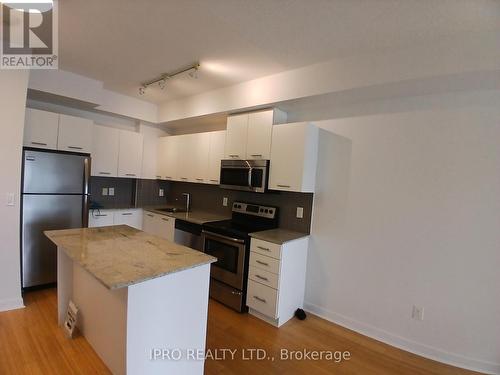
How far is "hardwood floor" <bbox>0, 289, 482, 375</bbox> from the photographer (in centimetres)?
181

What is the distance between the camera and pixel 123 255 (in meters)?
1.63

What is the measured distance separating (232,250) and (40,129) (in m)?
2.72

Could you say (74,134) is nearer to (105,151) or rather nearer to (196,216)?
(105,151)

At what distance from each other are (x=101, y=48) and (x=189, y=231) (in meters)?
2.27

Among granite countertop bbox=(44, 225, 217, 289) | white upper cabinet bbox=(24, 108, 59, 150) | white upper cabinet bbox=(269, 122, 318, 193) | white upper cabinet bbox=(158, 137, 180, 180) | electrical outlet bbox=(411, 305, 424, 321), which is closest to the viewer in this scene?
granite countertop bbox=(44, 225, 217, 289)

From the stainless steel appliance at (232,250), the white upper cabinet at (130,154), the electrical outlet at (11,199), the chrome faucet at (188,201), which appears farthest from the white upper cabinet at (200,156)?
the electrical outlet at (11,199)

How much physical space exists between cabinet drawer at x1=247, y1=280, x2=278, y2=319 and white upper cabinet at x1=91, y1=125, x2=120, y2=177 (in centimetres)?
279

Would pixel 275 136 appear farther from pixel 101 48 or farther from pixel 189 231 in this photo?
pixel 101 48

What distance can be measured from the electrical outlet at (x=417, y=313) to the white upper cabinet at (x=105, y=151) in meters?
4.23

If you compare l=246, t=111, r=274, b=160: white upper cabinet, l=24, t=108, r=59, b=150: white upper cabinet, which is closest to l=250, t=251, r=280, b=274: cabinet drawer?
l=246, t=111, r=274, b=160: white upper cabinet

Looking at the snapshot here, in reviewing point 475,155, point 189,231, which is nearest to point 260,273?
point 189,231

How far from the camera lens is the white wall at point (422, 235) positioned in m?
2.05

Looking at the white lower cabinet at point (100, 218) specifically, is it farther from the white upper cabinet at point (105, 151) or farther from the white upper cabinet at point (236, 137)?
the white upper cabinet at point (236, 137)

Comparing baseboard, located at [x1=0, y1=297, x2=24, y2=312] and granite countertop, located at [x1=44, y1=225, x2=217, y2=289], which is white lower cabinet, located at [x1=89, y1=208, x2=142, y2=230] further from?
granite countertop, located at [x1=44, y1=225, x2=217, y2=289]
